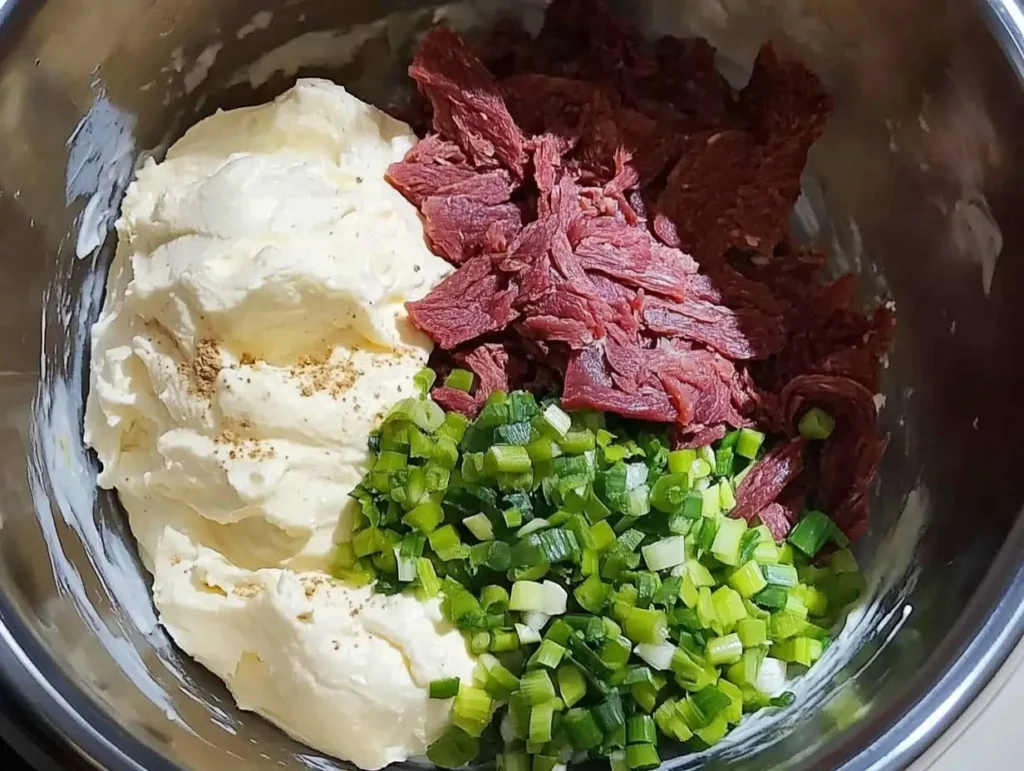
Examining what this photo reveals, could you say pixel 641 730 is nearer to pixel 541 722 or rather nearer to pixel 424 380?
pixel 541 722

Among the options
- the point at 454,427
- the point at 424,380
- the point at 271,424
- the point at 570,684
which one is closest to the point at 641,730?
the point at 570,684

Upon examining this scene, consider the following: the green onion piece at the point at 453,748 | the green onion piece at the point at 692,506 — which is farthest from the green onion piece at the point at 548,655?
the green onion piece at the point at 692,506

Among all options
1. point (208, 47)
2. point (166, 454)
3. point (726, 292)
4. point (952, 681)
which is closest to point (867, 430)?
point (726, 292)

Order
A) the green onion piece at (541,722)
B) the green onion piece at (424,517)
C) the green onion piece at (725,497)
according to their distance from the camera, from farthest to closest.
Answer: the green onion piece at (725,497)
the green onion piece at (424,517)
the green onion piece at (541,722)

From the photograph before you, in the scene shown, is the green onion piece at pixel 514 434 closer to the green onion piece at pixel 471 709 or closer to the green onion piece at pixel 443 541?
the green onion piece at pixel 443 541

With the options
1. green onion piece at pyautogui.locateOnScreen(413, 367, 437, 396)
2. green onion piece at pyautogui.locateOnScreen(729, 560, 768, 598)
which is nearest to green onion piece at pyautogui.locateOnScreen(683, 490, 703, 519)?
green onion piece at pyautogui.locateOnScreen(729, 560, 768, 598)

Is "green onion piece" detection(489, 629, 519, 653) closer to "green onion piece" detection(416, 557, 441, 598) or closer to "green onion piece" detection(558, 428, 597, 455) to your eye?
"green onion piece" detection(416, 557, 441, 598)
